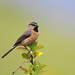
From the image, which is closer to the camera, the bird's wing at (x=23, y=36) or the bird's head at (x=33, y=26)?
the bird's wing at (x=23, y=36)

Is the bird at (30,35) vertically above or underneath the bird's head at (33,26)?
underneath

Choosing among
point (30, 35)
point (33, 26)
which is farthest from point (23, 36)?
point (33, 26)

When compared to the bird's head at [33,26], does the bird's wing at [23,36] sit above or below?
below

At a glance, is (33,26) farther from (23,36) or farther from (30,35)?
(23,36)

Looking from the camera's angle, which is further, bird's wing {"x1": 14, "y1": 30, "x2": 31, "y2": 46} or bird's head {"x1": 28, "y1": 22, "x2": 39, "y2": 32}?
bird's head {"x1": 28, "y1": 22, "x2": 39, "y2": 32}

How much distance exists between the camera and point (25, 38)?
325 cm

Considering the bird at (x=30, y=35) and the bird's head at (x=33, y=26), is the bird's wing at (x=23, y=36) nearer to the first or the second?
the bird at (x=30, y=35)

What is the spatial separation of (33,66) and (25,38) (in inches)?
71.5

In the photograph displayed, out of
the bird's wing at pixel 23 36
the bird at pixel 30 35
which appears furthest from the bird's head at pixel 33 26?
the bird's wing at pixel 23 36

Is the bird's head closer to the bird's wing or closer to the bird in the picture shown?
the bird

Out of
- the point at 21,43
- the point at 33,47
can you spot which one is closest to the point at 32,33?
the point at 21,43

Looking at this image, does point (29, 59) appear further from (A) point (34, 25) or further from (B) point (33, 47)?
(A) point (34, 25)

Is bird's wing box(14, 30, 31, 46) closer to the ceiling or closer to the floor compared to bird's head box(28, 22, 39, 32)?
closer to the floor

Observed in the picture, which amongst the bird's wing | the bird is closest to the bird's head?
the bird
